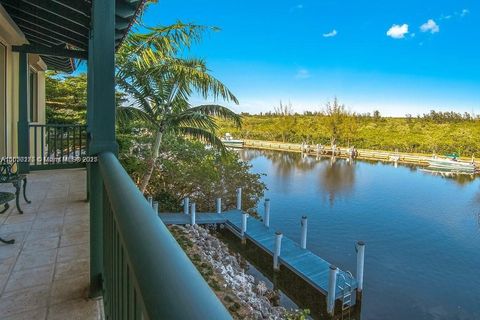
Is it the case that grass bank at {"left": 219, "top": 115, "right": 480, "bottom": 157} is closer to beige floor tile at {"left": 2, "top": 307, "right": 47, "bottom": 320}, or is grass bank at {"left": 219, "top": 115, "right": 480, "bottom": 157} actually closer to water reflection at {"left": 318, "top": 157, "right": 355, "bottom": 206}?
water reflection at {"left": 318, "top": 157, "right": 355, "bottom": 206}

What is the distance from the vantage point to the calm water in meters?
7.62

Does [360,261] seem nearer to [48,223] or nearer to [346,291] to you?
[346,291]

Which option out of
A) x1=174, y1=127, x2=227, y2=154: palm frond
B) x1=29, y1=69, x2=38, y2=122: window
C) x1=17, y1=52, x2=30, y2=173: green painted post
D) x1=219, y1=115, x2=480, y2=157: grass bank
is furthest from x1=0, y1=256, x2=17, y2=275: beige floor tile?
x1=219, y1=115, x2=480, y2=157: grass bank

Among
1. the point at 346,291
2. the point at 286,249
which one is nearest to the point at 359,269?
the point at 346,291

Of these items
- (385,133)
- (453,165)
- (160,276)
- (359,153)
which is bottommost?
(453,165)

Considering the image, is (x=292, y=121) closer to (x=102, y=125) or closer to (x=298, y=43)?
(x=298, y=43)

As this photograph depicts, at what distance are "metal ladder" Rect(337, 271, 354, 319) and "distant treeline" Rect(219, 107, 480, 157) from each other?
21.4 metres

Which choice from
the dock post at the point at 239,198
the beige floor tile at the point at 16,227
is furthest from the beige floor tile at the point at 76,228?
the dock post at the point at 239,198

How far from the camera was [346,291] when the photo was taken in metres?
7.19

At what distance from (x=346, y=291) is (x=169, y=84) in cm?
625

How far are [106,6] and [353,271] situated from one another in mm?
8549

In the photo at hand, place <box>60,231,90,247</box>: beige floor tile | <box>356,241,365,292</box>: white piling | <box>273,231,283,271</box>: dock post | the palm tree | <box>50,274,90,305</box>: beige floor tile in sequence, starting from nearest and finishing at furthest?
<box>50,274,90,305</box>: beige floor tile < <box>60,231,90,247</box>: beige floor tile < <box>356,241,365,292</box>: white piling < the palm tree < <box>273,231,283,271</box>: dock post

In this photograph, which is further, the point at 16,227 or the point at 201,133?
the point at 201,133

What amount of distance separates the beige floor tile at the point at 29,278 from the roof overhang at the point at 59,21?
2.28 meters
